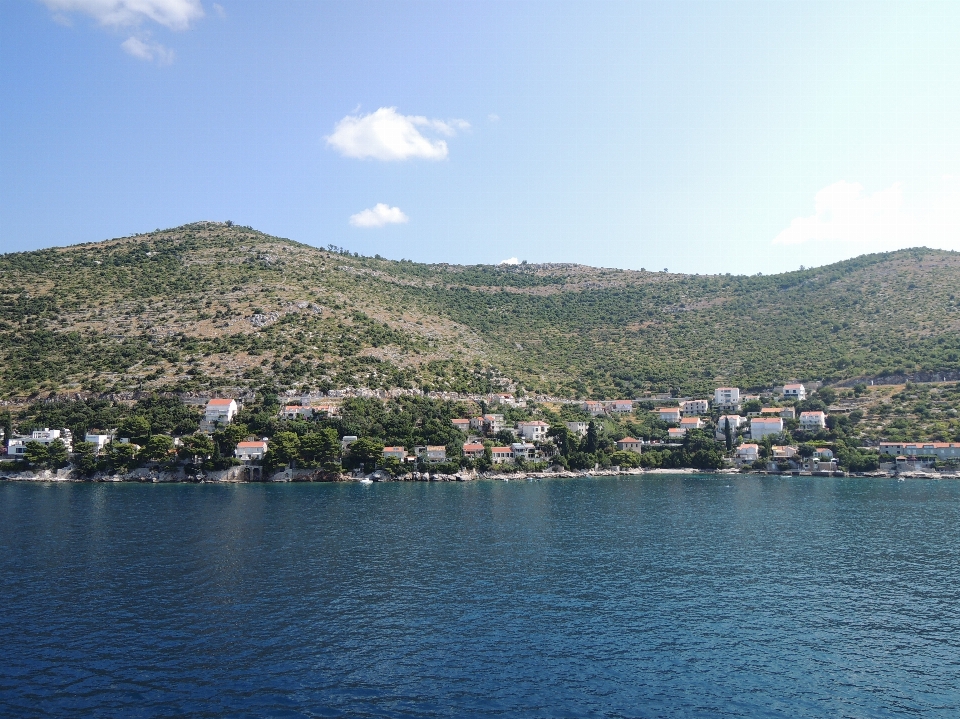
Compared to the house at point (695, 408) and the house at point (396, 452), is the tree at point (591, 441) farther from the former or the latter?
the house at point (695, 408)

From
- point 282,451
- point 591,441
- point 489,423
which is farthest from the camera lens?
point 489,423

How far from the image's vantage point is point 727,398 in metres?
117

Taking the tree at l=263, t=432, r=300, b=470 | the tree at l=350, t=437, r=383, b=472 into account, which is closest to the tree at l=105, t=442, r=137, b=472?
the tree at l=263, t=432, r=300, b=470

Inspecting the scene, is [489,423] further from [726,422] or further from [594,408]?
[726,422]

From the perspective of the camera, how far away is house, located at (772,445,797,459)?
319ft

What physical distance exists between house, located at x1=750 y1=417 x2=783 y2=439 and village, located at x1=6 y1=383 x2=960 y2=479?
204mm

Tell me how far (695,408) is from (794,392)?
15.4 metres

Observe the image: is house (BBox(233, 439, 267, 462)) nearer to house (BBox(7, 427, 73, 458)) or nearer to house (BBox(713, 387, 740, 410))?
house (BBox(7, 427, 73, 458))

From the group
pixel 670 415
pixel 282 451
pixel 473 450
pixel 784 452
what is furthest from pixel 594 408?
pixel 282 451

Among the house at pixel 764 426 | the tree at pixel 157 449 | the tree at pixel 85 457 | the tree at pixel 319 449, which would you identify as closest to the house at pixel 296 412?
the tree at pixel 319 449

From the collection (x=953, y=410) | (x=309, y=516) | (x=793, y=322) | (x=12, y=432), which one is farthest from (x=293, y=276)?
(x=953, y=410)

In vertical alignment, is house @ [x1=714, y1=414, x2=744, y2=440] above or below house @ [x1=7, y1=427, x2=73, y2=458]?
below

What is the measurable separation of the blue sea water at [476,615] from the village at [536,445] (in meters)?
30.2

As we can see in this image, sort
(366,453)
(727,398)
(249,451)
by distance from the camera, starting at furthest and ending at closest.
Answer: (727,398) → (366,453) → (249,451)
